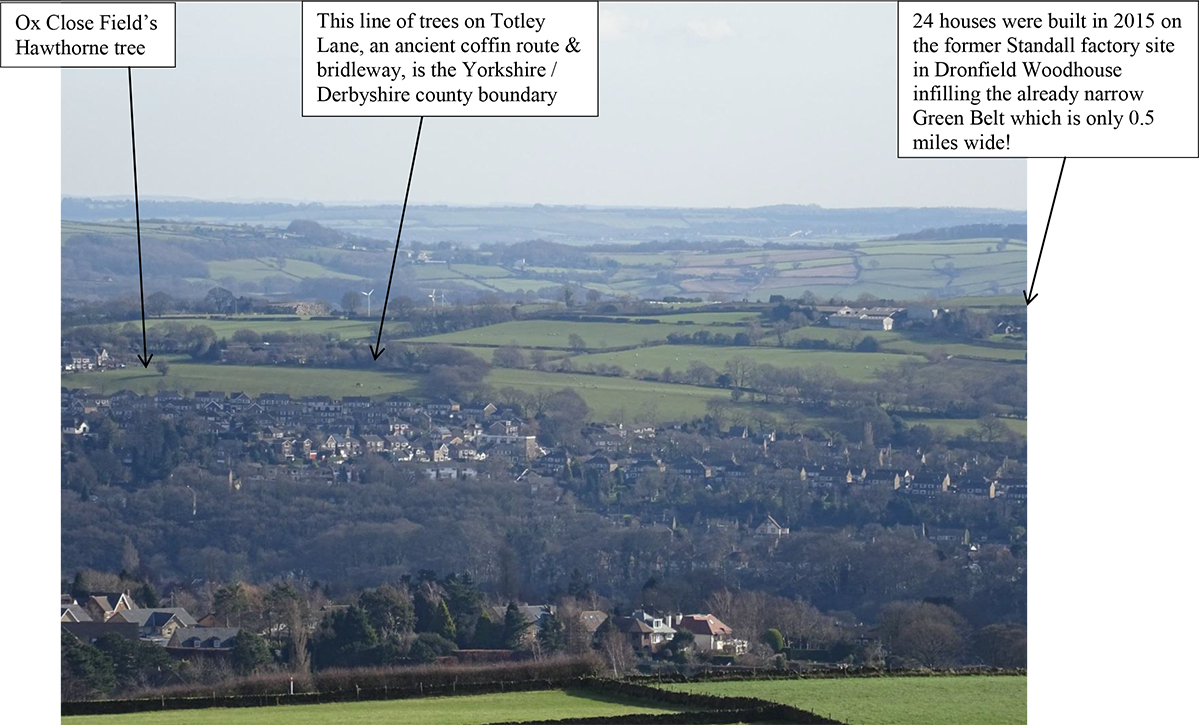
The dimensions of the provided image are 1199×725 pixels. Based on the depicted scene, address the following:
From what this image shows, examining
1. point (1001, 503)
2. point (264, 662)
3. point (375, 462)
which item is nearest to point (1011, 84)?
point (264, 662)

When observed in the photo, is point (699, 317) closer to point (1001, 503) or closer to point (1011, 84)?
point (1001, 503)

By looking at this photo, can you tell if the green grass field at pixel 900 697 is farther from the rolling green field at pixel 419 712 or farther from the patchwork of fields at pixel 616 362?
the patchwork of fields at pixel 616 362

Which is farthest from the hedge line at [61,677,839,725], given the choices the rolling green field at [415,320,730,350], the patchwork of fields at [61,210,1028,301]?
the patchwork of fields at [61,210,1028,301]

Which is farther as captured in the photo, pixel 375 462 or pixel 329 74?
pixel 375 462

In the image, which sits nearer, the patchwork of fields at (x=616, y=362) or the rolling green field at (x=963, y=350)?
the patchwork of fields at (x=616, y=362)

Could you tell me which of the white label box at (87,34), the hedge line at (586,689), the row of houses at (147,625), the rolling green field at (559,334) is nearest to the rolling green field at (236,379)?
the rolling green field at (559,334)
